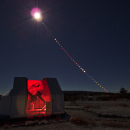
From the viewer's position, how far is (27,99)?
35.1 ft

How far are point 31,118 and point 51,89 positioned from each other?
328 cm

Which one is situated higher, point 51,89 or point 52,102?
point 51,89

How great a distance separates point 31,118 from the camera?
10.2 meters

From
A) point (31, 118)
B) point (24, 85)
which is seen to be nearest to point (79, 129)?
point (31, 118)

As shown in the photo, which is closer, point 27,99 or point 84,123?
point 84,123

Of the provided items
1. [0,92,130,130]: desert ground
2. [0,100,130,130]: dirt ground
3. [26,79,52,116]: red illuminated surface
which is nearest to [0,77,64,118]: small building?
[26,79,52,116]: red illuminated surface

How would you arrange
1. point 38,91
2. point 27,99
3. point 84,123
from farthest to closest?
point 38,91, point 27,99, point 84,123

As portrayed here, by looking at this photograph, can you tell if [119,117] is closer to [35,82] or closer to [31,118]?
[31,118]

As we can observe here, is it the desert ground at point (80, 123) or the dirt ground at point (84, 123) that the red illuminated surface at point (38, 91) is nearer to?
the desert ground at point (80, 123)

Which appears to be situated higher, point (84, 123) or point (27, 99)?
point (27, 99)

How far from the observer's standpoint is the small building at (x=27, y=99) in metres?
9.98

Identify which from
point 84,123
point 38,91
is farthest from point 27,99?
point 84,123

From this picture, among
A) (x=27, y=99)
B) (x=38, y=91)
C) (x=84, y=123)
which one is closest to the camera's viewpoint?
(x=84, y=123)

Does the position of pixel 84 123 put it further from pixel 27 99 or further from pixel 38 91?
pixel 38 91
